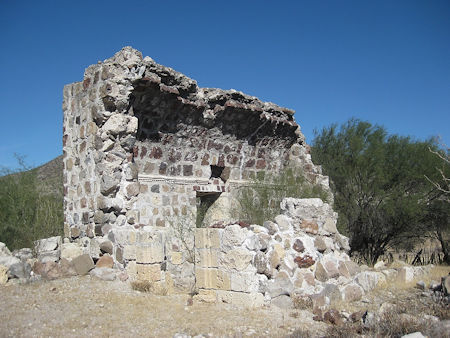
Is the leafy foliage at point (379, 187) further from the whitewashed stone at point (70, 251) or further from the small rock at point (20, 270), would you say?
the small rock at point (20, 270)

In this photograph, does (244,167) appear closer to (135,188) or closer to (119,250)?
(135,188)

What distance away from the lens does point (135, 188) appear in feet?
25.5

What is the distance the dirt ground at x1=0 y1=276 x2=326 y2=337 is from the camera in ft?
14.9

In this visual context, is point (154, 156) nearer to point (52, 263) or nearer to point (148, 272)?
point (148, 272)

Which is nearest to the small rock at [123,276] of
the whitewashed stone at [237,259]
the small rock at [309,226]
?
the whitewashed stone at [237,259]

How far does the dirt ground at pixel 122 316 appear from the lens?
4547mm

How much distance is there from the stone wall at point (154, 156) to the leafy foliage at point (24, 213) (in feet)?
3.12

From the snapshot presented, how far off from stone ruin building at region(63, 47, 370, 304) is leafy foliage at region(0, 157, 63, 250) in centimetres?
90

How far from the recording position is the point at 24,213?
9695mm

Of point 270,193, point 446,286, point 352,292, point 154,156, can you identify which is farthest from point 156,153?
point 446,286

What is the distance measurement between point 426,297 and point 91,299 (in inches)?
174

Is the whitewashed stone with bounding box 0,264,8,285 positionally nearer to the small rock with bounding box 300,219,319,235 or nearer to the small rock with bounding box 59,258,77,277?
the small rock with bounding box 59,258,77,277

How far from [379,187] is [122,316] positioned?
937 cm

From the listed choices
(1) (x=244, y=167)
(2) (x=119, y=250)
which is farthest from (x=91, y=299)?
(1) (x=244, y=167)
